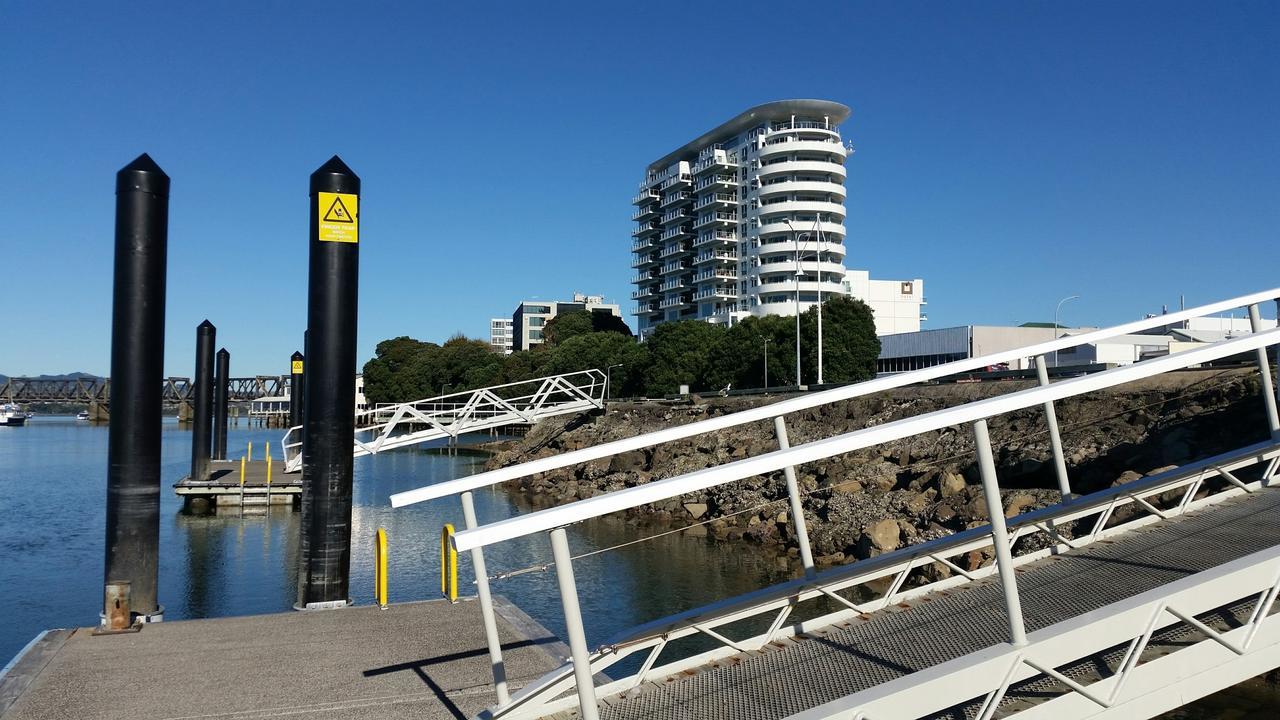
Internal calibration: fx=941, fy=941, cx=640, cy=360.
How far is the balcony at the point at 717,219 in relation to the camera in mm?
111125

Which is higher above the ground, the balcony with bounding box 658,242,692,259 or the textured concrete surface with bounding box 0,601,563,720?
the balcony with bounding box 658,242,692,259

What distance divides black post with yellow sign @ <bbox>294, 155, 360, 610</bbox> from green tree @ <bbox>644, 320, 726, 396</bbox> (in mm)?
64098

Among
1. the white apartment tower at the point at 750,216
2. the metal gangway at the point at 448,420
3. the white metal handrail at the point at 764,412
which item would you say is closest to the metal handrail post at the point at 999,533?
the white metal handrail at the point at 764,412

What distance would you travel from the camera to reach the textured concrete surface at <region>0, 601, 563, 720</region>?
720cm

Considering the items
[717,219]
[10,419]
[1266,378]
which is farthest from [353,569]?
[10,419]

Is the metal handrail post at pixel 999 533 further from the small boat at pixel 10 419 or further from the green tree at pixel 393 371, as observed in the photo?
the small boat at pixel 10 419

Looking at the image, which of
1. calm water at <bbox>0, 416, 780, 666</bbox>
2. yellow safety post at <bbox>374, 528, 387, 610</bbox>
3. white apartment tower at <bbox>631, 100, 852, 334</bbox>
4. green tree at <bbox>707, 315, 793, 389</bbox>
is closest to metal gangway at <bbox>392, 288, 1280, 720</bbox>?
yellow safety post at <bbox>374, 528, 387, 610</bbox>

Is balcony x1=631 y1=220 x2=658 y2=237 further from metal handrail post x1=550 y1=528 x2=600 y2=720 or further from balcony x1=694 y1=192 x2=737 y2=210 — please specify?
metal handrail post x1=550 y1=528 x2=600 y2=720

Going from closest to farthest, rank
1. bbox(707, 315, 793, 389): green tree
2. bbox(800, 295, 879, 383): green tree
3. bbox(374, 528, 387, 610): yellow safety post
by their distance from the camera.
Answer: bbox(374, 528, 387, 610): yellow safety post, bbox(800, 295, 879, 383): green tree, bbox(707, 315, 793, 389): green tree

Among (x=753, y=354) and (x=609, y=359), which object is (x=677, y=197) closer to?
(x=609, y=359)

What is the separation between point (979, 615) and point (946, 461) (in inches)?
747

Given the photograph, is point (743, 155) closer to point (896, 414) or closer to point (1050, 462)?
point (896, 414)

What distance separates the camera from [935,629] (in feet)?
19.2

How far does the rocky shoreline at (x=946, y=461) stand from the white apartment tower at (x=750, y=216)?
2362 inches
